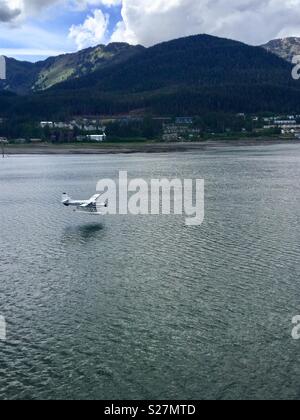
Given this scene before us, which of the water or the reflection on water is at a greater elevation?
the reflection on water

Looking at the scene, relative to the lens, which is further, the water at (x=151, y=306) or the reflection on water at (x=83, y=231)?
the reflection on water at (x=83, y=231)

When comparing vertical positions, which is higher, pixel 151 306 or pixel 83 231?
pixel 83 231

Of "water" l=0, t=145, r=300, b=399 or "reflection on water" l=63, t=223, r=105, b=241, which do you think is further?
"reflection on water" l=63, t=223, r=105, b=241

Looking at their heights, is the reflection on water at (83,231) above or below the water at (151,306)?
above

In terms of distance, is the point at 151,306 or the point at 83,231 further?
the point at 83,231

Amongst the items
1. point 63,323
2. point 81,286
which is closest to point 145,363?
point 63,323

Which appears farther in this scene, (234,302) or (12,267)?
(12,267)

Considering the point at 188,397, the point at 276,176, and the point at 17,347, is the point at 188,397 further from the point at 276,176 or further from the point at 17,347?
the point at 276,176
